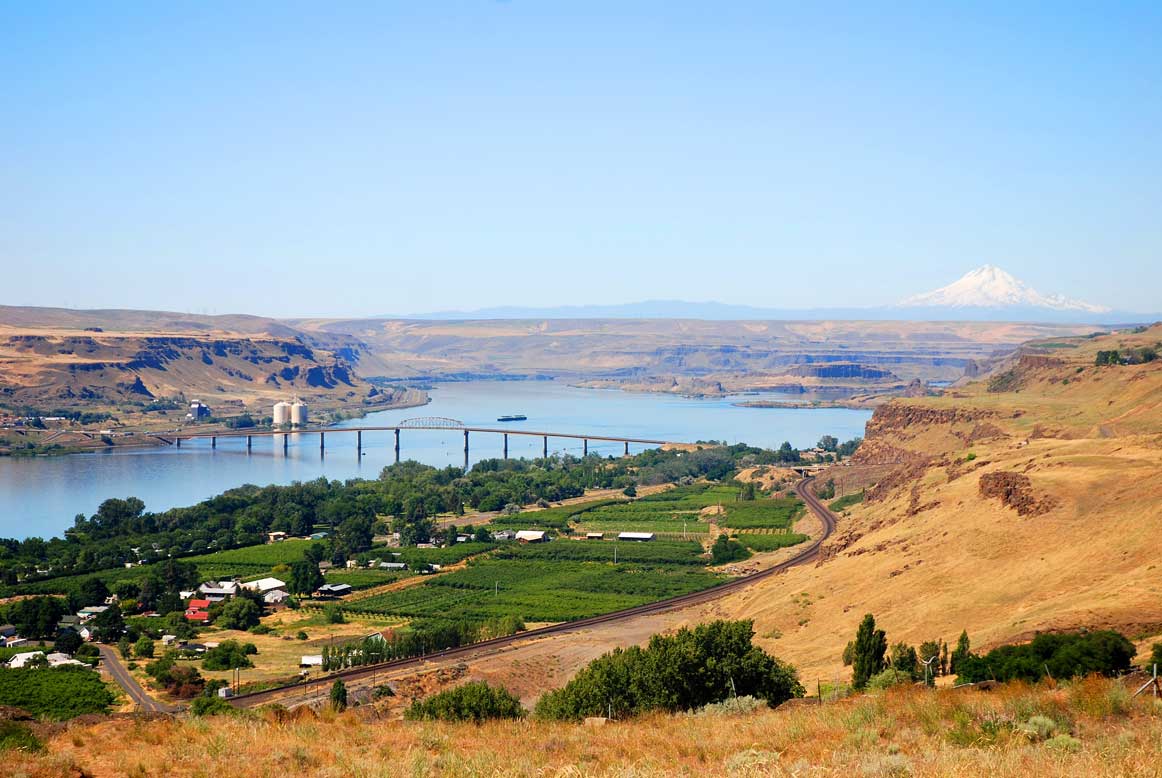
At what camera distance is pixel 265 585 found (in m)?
47.6

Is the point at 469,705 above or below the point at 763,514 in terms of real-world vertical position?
above

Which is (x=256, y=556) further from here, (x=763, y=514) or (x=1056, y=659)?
(x=1056, y=659)

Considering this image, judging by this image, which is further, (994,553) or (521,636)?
(521,636)

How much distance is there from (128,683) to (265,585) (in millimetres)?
14972

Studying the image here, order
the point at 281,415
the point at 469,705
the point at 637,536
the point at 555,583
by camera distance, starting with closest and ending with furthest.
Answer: the point at 469,705 → the point at 555,583 → the point at 637,536 → the point at 281,415

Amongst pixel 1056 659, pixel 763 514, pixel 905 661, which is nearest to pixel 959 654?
pixel 905 661

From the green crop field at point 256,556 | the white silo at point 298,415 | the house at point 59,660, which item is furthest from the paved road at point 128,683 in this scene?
the white silo at point 298,415

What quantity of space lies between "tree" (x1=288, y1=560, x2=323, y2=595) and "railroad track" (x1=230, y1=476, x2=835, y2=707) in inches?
523

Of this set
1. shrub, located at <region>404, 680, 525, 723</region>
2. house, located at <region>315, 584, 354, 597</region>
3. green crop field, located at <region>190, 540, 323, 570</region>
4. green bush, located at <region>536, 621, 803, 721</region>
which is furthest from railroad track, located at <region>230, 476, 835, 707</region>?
green crop field, located at <region>190, 540, 323, 570</region>

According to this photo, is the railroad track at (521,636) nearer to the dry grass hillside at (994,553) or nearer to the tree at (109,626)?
the dry grass hillside at (994,553)

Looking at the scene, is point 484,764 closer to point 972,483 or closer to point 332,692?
point 332,692

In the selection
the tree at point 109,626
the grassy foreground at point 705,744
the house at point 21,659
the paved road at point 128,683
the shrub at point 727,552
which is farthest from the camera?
the shrub at point 727,552

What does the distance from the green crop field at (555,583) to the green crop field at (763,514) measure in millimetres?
5061

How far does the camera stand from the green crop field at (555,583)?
43062 mm
